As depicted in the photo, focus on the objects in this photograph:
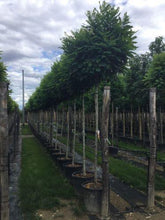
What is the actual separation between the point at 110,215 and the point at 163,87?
793 cm

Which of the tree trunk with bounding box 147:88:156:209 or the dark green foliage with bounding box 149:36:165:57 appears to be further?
the dark green foliage with bounding box 149:36:165:57

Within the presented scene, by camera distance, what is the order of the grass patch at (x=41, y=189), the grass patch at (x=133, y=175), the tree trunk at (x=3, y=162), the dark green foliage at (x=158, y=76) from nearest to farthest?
the tree trunk at (x=3, y=162), the grass patch at (x=41, y=189), the grass patch at (x=133, y=175), the dark green foliage at (x=158, y=76)

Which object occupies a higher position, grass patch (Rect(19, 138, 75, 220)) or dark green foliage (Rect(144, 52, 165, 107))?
dark green foliage (Rect(144, 52, 165, 107))

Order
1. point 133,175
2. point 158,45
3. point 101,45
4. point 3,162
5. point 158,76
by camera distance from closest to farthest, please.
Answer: point 3,162 < point 101,45 < point 133,175 < point 158,76 < point 158,45

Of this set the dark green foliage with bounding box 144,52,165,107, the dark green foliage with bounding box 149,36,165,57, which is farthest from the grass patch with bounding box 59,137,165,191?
the dark green foliage with bounding box 149,36,165,57

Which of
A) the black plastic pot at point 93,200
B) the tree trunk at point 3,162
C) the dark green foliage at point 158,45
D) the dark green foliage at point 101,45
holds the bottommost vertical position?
the black plastic pot at point 93,200

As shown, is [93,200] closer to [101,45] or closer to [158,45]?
[101,45]

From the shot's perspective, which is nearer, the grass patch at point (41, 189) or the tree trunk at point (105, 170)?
the tree trunk at point (105, 170)

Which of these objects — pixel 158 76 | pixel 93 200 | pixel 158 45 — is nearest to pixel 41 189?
pixel 93 200

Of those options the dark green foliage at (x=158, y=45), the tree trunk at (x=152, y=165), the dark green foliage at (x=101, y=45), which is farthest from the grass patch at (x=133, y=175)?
the dark green foliage at (x=158, y=45)

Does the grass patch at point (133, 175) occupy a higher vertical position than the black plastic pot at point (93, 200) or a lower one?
lower

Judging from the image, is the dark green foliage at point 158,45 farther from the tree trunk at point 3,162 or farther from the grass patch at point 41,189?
the tree trunk at point 3,162

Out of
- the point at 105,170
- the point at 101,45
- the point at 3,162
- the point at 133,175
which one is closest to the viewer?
the point at 3,162

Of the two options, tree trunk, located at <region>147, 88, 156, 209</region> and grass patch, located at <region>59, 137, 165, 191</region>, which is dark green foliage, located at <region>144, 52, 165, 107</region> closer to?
grass patch, located at <region>59, 137, 165, 191</region>
